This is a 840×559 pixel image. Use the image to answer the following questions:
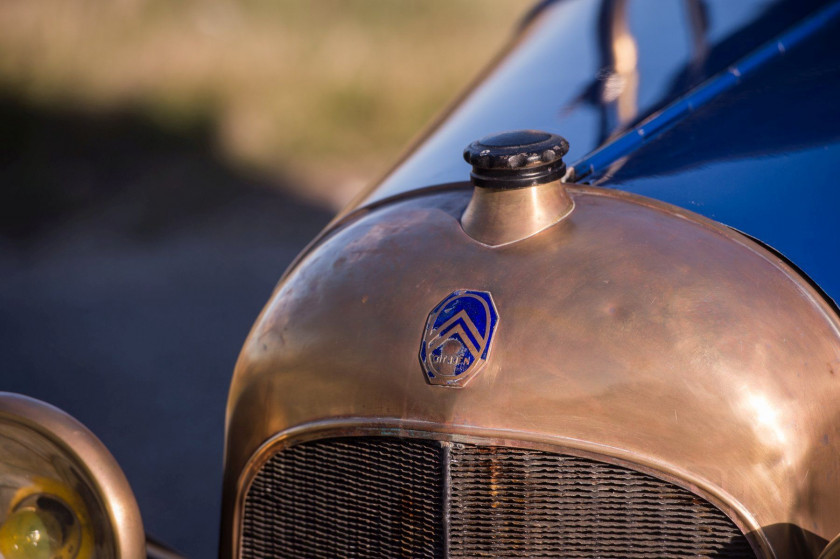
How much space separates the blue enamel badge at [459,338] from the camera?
1359 mm

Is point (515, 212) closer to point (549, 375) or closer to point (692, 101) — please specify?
point (549, 375)

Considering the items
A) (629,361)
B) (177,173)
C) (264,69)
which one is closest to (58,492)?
(629,361)

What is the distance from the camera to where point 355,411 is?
4.71ft

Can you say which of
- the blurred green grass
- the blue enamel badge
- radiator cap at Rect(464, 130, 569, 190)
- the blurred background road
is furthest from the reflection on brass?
the blurred green grass

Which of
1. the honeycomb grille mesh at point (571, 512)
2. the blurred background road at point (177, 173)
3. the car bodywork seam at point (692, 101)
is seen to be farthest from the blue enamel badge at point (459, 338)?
the blurred background road at point (177, 173)

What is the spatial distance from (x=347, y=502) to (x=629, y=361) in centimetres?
47

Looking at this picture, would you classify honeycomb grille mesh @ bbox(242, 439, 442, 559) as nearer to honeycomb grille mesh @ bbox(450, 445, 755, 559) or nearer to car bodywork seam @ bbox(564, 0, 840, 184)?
honeycomb grille mesh @ bbox(450, 445, 755, 559)

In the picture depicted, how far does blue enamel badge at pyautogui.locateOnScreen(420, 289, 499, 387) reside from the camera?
136 centimetres

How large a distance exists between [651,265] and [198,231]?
435 cm

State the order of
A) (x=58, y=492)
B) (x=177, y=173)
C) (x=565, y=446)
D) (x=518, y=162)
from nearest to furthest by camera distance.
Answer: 1. (x=565, y=446)
2. (x=518, y=162)
3. (x=58, y=492)
4. (x=177, y=173)

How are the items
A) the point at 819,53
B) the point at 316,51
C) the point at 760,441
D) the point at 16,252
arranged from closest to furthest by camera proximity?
the point at 760,441 < the point at 819,53 < the point at 16,252 < the point at 316,51

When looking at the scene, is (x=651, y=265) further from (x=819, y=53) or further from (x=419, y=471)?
(x=819, y=53)

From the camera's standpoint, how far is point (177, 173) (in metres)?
6.24

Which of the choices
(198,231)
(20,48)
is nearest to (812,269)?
(198,231)
